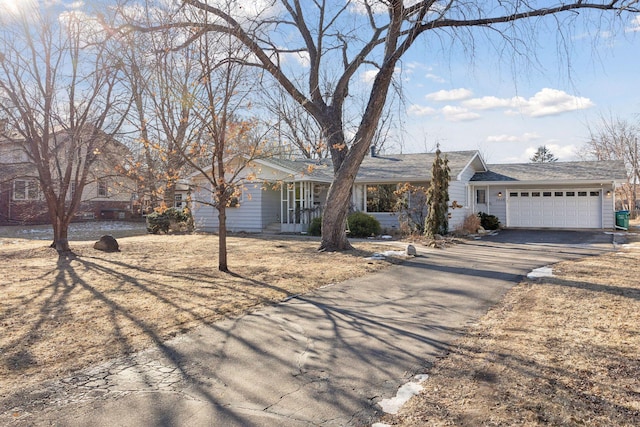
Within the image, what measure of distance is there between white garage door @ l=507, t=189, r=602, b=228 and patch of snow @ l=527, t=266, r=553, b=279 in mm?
13531

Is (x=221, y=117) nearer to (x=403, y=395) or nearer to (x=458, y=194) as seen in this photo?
(x=403, y=395)

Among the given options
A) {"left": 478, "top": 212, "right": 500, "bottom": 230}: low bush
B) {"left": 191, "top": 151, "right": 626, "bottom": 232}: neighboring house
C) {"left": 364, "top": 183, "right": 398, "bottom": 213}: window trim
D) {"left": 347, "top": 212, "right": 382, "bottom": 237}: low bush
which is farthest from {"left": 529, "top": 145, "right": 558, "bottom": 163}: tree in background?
{"left": 347, "top": 212, "right": 382, "bottom": 237}: low bush

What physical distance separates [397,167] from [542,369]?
57.7 ft

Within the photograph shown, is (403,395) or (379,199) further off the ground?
(379,199)

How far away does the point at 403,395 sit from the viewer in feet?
11.6

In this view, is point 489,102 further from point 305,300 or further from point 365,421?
point 365,421

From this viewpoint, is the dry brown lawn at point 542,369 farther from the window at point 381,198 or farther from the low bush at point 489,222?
the low bush at point 489,222

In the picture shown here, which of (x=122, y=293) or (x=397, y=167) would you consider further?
(x=397, y=167)

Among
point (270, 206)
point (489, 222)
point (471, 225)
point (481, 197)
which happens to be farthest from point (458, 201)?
point (270, 206)

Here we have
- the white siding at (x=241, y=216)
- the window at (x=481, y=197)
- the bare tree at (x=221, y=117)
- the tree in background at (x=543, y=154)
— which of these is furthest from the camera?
the tree in background at (x=543, y=154)

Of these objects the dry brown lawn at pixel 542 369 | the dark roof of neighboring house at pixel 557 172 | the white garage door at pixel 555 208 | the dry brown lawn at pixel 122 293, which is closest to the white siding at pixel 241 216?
the dry brown lawn at pixel 122 293

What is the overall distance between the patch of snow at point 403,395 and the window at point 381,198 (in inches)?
638

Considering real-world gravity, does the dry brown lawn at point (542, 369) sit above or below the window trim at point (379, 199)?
below

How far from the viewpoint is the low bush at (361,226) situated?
17938 mm
